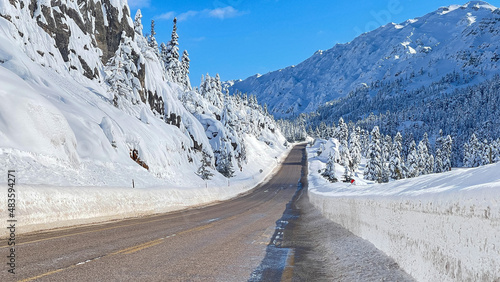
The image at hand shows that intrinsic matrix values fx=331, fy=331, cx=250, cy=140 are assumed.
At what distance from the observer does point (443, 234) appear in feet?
13.8

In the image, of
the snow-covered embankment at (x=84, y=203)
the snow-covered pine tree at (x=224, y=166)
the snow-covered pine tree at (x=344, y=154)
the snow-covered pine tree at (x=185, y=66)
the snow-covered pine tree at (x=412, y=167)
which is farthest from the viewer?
the snow-covered pine tree at (x=185, y=66)

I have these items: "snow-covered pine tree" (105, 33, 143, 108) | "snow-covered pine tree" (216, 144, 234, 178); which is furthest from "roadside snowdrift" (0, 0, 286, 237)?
"snow-covered pine tree" (216, 144, 234, 178)

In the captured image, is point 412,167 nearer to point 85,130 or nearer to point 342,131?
point 342,131

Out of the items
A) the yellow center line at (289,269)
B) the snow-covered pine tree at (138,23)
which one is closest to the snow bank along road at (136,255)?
the yellow center line at (289,269)

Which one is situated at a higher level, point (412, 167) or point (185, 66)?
point (185, 66)

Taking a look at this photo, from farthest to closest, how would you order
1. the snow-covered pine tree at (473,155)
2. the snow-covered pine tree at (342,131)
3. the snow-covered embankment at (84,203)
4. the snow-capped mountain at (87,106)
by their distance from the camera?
the snow-covered pine tree at (342,131), the snow-covered pine tree at (473,155), the snow-capped mountain at (87,106), the snow-covered embankment at (84,203)

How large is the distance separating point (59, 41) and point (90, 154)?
17.5m

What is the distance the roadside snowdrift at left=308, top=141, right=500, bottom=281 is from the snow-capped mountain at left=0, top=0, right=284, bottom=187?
1602 cm

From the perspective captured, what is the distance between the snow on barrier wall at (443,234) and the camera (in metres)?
3.27

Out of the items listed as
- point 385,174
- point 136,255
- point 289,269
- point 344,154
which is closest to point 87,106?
point 136,255

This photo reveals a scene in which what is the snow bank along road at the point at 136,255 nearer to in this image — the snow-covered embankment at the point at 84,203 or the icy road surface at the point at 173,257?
the icy road surface at the point at 173,257

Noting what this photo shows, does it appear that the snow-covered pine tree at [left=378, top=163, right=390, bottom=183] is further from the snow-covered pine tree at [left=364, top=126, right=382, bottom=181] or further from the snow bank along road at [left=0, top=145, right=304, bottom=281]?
the snow bank along road at [left=0, top=145, right=304, bottom=281]

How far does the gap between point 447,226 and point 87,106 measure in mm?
28682

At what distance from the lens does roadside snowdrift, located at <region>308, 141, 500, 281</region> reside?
3.29 m
